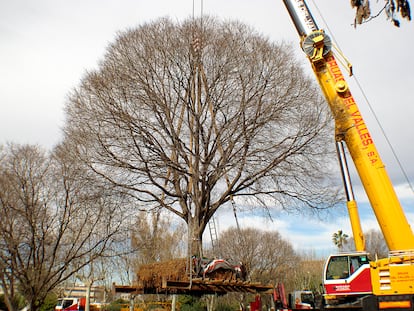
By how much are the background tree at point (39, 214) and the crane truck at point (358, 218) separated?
25.6 feet

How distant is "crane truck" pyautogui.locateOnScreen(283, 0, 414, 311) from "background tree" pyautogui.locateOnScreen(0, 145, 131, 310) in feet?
25.6

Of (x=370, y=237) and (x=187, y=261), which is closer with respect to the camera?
(x=187, y=261)

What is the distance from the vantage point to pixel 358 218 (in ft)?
35.0

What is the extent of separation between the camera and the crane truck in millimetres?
8906

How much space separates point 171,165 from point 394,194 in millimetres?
6831

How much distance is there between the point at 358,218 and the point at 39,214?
11482mm

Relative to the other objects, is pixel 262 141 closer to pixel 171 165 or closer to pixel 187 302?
pixel 171 165

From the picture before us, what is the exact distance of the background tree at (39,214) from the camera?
47.9 feet

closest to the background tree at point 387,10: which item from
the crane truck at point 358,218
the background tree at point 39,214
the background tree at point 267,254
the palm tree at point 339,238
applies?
the crane truck at point 358,218

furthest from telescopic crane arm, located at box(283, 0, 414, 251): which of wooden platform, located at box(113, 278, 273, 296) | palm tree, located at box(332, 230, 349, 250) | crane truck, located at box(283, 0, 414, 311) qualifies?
palm tree, located at box(332, 230, 349, 250)

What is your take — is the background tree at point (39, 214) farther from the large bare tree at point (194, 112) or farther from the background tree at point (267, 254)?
the background tree at point (267, 254)

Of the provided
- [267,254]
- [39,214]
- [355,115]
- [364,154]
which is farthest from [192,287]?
[267,254]

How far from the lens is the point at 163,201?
1468 cm

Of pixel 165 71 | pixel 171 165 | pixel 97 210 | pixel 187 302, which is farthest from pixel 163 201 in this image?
pixel 187 302
